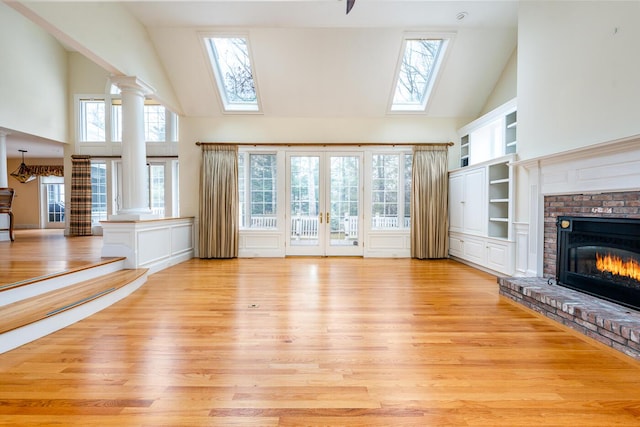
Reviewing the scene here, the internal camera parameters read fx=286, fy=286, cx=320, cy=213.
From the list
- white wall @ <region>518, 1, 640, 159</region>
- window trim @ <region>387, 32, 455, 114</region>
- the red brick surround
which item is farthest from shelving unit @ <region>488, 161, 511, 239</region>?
window trim @ <region>387, 32, 455, 114</region>

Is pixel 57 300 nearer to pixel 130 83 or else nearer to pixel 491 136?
pixel 130 83

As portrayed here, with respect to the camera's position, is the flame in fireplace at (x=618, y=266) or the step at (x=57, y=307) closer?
the step at (x=57, y=307)

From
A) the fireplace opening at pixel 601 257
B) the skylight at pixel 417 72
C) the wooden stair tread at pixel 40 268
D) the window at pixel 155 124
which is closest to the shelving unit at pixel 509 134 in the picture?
the skylight at pixel 417 72

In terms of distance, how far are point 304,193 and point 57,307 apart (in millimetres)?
4360

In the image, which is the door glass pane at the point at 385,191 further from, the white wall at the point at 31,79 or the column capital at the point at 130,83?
the white wall at the point at 31,79

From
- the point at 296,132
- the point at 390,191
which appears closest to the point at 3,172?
the point at 296,132

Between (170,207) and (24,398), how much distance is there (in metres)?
7.39

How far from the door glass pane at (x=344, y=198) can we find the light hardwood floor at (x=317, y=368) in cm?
292

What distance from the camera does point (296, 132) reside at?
620 cm

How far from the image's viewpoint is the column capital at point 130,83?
4203 mm

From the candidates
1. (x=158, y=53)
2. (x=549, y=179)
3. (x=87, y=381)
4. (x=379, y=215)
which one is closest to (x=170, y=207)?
(x=158, y=53)

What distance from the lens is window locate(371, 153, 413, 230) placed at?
20.4 feet

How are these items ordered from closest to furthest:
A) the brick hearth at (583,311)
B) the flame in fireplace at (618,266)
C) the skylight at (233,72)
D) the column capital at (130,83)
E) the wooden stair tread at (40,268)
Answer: the brick hearth at (583,311) → the flame in fireplace at (618,266) → the wooden stair tread at (40,268) → the column capital at (130,83) → the skylight at (233,72)

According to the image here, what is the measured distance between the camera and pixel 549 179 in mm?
3461
